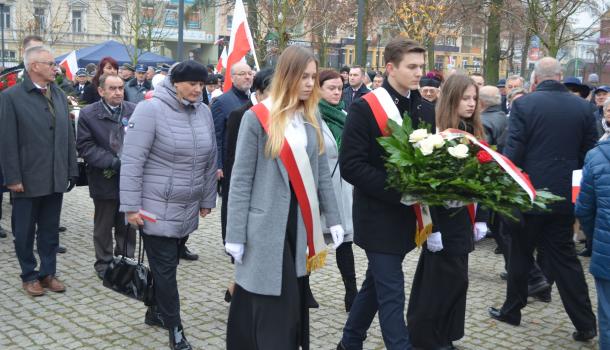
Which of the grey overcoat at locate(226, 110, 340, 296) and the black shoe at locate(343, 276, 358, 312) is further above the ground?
the grey overcoat at locate(226, 110, 340, 296)

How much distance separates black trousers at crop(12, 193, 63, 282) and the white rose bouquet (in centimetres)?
360

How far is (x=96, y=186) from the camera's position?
6.64 metres

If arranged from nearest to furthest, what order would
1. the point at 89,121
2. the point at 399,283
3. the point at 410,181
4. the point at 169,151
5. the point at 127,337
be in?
the point at 410,181 → the point at 399,283 → the point at 169,151 → the point at 127,337 → the point at 89,121

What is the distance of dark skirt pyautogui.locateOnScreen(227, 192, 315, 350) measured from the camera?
3971 millimetres

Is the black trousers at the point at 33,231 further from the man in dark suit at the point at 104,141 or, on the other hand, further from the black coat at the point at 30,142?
the man in dark suit at the point at 104,141

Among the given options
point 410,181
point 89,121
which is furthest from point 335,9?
point 410,181

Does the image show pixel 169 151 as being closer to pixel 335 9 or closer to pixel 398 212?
pixel 398 212

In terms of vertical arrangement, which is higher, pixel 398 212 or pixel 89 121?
pixel 89 121

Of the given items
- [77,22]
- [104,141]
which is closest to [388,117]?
[104,141]

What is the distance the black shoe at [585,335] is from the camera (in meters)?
5.40


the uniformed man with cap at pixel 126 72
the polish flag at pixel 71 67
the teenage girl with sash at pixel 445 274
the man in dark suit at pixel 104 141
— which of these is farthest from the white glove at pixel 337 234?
the polish flag at pixel 71 67

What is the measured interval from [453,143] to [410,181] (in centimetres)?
42

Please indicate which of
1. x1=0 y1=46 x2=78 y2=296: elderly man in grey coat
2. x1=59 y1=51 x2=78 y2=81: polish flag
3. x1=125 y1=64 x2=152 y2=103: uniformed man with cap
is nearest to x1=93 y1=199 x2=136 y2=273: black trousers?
x1=0 y1=46 x2=78 y2=296: elderly man in grey coat

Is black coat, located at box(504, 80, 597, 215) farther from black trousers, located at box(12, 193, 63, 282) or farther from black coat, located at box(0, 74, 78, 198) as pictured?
black trousers, located at box(12, 193, 63, 282)
